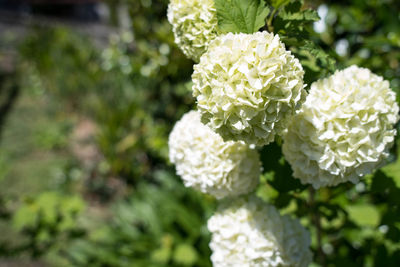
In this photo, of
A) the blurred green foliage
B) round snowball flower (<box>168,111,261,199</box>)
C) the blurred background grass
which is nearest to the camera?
round snowball flower (<box>168,111,261,199</box>)

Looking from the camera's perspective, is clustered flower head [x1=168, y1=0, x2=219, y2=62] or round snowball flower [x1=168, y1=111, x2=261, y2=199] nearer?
clustered flower head [x1=168, y1=0, x2=219, y2=62]

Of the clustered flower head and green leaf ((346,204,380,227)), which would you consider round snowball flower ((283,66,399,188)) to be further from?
green leaf ((346,204,380,227))

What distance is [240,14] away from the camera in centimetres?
82

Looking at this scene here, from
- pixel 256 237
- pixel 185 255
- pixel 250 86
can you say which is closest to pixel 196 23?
pixel 250 86

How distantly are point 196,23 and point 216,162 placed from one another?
0.40 metres

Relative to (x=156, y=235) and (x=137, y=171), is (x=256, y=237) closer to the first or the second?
(x=156, y=235)

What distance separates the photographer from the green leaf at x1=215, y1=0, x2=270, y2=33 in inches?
32.3

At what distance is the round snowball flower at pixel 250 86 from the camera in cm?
73

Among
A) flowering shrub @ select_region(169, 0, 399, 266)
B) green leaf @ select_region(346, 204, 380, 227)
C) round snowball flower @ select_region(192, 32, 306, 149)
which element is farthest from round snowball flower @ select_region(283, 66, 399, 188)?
green leaf @ select_region(346, 204, 380, 227)

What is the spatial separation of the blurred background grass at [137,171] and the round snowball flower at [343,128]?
0.10m

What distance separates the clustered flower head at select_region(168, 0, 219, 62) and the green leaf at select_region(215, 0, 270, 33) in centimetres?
7

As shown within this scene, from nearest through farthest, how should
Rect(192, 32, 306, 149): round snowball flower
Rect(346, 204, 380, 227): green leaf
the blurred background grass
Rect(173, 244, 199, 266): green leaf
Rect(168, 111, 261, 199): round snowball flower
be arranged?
Rect(192, 32, 306, 149): round snowball flower
Rect(168, 111, 261, 199): round snowball flower
the blurred background grass
Rect(346, 204, 380, 227): green leaf
Rect(173, 244, 199, 266): green leaf

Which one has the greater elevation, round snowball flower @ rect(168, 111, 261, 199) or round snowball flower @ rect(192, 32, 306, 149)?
round snowball flower @ rect(192, 32, 306, 149)

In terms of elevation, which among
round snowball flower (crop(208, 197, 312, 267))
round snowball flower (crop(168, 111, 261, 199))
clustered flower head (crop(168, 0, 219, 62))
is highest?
clustered flower head (crop(168, 0, 219, 62))
